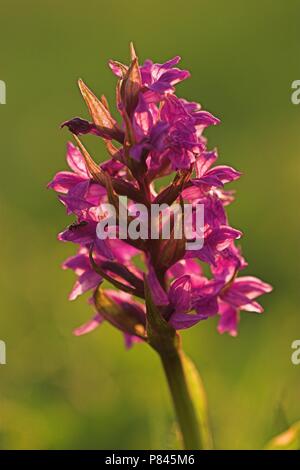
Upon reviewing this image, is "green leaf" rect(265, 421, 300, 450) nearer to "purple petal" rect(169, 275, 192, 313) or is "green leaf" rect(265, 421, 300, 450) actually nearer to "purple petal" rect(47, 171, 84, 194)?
"purple petal" rect(169, 275, 192, 313)

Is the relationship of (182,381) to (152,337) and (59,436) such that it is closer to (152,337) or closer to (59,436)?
(152,337)

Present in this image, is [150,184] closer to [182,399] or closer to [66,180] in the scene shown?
[66,180]

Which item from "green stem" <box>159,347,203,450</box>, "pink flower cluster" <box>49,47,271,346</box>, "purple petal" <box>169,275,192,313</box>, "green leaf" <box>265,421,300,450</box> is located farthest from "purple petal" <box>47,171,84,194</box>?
"green leaf" <box>265,421,300,450</box>

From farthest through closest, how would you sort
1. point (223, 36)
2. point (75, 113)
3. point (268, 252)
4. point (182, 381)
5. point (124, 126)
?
point (223, 36)
point (75, 113)
point (268, 252)
point (182, 381)
point (124, 126)

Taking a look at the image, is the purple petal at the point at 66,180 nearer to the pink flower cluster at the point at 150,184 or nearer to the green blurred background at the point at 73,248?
the pink flower cluster at the point at 150,184

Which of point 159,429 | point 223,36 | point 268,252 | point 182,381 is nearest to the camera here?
point 182,381

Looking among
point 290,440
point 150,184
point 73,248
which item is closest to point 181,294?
point 150,184

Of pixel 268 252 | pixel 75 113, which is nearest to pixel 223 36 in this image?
pixel 75 113
